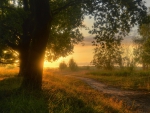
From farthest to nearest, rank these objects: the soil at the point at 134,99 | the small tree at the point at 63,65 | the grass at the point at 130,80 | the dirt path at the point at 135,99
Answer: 1. the small tree at the point at 63,65
2. the grass at the point at 130,80
3. the dirt path at the point at 135,99
4. the soil at the point at 134,99

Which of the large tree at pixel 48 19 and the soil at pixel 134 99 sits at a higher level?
the large tree at pixel 48 19

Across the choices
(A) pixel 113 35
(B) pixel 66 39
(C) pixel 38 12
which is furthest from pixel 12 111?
(B) pixel 66 39

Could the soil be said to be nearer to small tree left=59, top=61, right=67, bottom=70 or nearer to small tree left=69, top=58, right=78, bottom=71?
small tree left=69, top=58, right=78, bottom=71

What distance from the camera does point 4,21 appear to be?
47.2 ft

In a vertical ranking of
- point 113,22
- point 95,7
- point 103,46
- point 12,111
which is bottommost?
point 12,111

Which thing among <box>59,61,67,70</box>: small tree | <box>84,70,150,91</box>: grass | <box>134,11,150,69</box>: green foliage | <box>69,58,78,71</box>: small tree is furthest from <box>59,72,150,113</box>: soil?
<box>59,61,67,70</box>: small tree

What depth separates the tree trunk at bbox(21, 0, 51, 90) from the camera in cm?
1129

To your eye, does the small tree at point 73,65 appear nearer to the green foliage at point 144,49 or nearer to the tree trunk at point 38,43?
the green foliage at point 144,49

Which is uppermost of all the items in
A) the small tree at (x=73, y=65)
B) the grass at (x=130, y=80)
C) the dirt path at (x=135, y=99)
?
the small tree at (x=73, y=65)

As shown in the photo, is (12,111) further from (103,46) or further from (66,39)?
(66,39)

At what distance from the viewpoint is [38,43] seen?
1145 centimetres

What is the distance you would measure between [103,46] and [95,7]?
10.4ft

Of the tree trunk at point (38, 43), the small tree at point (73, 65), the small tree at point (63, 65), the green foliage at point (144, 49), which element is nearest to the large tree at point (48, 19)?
the tree trunk at point (38, 43)

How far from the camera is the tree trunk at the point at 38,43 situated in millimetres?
11289
